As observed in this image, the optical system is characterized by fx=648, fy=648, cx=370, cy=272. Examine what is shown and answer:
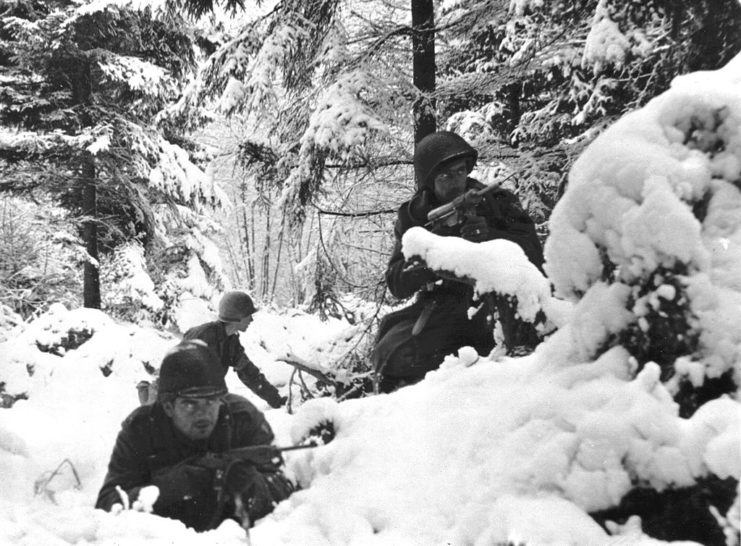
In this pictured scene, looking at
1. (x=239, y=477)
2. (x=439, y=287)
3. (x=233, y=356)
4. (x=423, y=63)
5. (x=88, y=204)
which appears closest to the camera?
(x=239, y=477)

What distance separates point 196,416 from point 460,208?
149 cm

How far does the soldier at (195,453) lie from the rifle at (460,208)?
1.23 metres

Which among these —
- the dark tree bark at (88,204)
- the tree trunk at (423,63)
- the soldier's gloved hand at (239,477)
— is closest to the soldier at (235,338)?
the tree trunk at (423,63)

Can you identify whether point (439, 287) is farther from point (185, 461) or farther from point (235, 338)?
point (235, 338)

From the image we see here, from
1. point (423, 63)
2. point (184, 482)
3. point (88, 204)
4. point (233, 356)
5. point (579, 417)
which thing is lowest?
point (233, 356)

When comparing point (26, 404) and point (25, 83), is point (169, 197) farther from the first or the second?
point (26, 404)

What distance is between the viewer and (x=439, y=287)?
3193mm

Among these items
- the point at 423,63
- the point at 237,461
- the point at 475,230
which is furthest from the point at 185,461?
the point at 423,63

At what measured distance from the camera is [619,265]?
132 cm

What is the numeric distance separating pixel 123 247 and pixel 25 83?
3.41 m

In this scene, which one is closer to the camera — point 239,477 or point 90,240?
point 239,477

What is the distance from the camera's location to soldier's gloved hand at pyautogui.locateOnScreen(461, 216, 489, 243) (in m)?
2.83

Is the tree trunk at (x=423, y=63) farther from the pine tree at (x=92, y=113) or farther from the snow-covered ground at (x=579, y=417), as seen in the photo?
the pine tree at (x=92, y=113)

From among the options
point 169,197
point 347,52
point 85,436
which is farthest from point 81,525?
point 169,197
